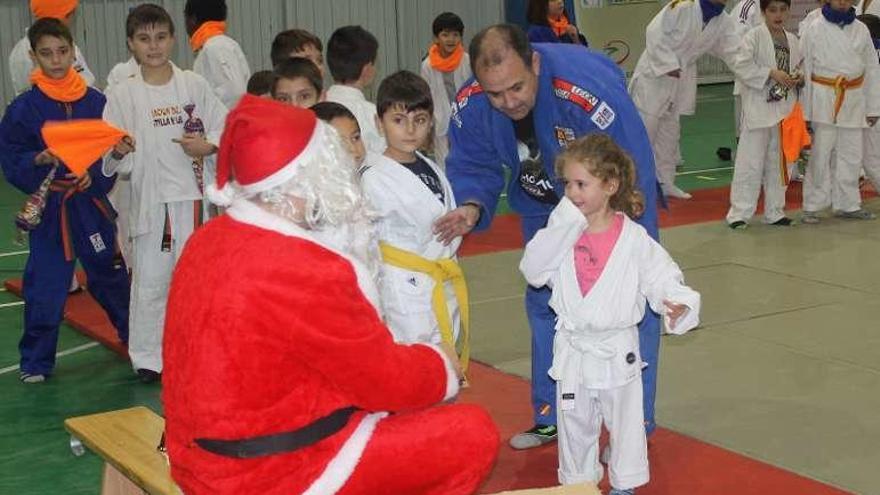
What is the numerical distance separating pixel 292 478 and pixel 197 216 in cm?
343

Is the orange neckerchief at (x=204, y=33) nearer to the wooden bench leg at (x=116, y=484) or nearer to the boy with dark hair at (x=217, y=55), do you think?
the boy with dark hair at (x=217, y=55)

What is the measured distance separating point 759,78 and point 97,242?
547cm

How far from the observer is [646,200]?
473 centimetres

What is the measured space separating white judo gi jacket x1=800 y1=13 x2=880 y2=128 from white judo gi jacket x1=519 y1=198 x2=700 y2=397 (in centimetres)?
598

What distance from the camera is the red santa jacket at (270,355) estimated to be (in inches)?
119

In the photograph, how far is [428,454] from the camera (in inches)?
130

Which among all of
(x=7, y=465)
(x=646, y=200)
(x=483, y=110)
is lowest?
(x=7, y=465)

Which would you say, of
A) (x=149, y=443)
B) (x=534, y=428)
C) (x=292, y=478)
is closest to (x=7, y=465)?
(x=149, y=443)

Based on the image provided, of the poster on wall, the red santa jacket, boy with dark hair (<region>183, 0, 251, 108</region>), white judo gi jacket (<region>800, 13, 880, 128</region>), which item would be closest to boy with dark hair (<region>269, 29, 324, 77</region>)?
boy with dark hair (<region>183, 0, 251, 108</region>)

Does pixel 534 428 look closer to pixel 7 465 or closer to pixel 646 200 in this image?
pixel 646 200

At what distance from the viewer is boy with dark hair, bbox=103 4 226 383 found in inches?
244

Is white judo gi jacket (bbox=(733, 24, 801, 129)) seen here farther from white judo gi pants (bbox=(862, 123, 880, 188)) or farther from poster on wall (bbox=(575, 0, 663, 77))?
poster on wall (bbox=(575, 0, 663, 77))

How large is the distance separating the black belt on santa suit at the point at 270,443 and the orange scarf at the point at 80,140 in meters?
3.10

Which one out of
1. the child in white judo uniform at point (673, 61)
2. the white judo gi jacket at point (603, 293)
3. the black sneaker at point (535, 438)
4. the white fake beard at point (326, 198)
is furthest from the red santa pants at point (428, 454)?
the child in white judo uniform at point (673, 61)
